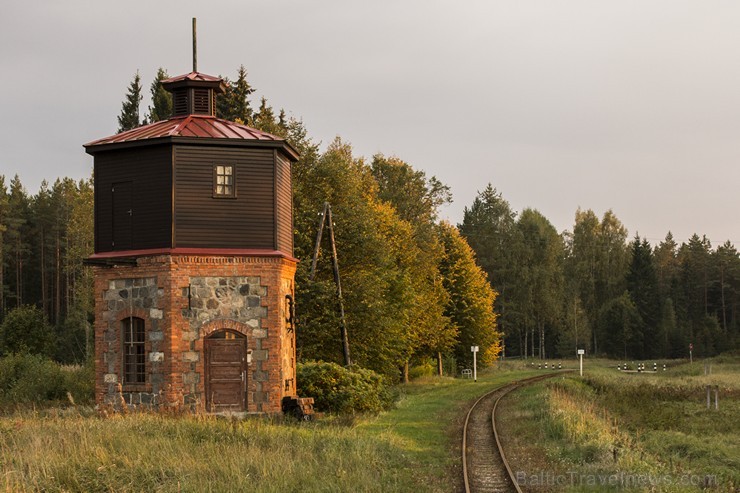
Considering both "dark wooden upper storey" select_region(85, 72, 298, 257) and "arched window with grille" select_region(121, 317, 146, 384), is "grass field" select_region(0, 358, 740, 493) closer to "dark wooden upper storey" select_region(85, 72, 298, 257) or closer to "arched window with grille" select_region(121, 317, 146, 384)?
"arched window with grille" select_region(121, 317, 146, 384)

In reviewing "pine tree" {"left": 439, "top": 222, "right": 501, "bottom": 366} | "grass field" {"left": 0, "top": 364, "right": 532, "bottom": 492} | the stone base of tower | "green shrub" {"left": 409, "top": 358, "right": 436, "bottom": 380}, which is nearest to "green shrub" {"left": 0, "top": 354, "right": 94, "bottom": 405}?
the stone base of tower

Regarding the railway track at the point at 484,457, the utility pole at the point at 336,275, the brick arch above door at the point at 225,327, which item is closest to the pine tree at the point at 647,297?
the utility pole at the point at 336,275

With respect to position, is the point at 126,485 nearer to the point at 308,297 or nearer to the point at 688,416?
the point at 308,297

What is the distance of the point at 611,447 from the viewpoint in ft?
54.0

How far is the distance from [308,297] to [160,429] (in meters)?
15.9

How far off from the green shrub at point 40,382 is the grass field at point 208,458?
11451mm

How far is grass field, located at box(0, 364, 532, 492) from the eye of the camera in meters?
11.9

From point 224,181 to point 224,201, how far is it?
61cm

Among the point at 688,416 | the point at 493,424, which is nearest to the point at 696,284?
the point at 688,416

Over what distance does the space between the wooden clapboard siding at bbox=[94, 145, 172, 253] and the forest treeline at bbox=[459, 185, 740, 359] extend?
6114 cm

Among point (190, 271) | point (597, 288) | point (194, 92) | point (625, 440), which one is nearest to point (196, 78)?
point (194, 92)

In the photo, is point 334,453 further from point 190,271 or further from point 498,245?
point 498,245

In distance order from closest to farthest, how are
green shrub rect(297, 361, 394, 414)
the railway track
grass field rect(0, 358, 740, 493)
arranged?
grass field rect(0, 358, 740, 493), the railway track, green shrub rect(297, 361, 394, 414)

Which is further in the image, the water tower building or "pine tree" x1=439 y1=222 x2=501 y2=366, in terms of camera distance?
"pine tree" x1=439 y1=222 x2=501 y2=366
